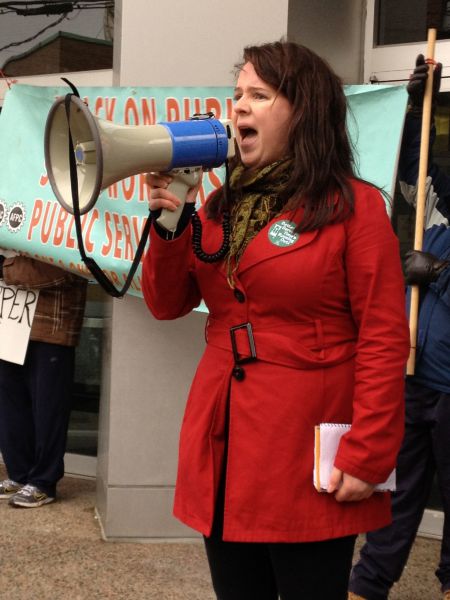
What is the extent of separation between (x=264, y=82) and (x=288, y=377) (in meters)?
0.69

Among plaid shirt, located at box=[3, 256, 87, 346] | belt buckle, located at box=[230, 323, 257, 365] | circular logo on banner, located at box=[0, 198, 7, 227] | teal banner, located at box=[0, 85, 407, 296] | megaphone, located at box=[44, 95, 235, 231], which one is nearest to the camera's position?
megaphone, located at box=[44, 95, 235, 231]

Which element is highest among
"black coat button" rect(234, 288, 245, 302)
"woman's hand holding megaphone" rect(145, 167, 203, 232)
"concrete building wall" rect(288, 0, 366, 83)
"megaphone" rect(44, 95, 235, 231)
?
"concrete building wall" rect(288, 0, 366, 83)

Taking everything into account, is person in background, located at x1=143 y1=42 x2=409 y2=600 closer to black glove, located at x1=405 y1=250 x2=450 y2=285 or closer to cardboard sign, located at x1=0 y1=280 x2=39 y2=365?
black glove, located at x1=405 y1=250 x2=450 y2=285

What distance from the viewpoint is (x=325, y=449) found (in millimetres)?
2123

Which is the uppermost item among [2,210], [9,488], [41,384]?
[2,210]

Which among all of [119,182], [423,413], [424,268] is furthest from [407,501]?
[119,182]

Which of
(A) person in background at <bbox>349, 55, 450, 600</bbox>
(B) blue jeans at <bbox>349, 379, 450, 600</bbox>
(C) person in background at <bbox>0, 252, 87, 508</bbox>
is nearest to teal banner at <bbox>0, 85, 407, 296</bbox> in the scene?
(A) person in background at <bbox>349, 55, 450, 600</bbox>

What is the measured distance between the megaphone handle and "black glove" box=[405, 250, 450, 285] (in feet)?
4.63

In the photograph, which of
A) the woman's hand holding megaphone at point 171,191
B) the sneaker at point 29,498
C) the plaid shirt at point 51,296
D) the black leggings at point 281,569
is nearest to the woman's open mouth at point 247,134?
the woman's hand holding megaphone at point 171,191

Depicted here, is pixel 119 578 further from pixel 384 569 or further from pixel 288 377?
pixel 288 377

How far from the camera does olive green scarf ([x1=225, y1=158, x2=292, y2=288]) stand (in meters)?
2.23

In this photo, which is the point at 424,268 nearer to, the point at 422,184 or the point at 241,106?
the point at 422,184

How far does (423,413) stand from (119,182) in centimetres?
172

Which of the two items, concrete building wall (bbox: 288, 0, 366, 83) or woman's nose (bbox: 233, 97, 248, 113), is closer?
woman's nose (bbox: 233, 97, 248, 113)
